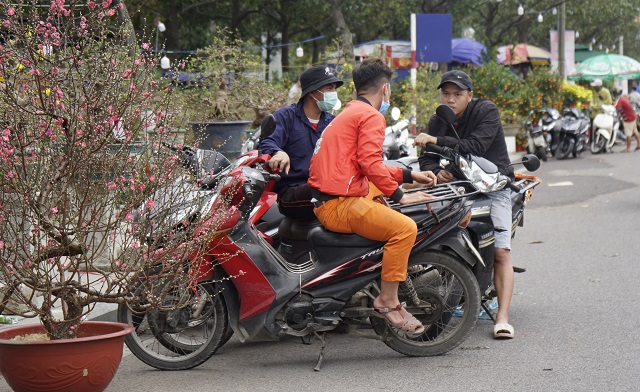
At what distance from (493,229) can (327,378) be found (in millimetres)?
1655

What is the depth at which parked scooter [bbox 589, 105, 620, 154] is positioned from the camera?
987 inches

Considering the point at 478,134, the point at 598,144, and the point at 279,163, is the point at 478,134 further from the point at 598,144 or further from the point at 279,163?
the point at 598,144

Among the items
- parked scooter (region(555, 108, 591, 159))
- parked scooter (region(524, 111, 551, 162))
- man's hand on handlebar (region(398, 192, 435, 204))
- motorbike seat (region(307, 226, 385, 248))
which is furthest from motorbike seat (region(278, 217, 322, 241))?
parked scooter (region(555, 108, 591, 159))

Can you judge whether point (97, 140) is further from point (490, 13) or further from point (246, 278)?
point (490, 13)

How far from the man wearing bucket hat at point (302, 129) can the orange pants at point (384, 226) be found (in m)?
0.66

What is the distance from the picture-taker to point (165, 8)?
32750mm

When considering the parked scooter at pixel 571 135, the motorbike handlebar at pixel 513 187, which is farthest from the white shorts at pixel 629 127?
the motorbike handlebar at pixel 513 187

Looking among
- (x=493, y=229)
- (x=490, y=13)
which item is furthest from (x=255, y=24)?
(x=493, y=229)

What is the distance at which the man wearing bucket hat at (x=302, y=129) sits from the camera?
7.05 meters

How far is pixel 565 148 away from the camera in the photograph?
23.8 meters

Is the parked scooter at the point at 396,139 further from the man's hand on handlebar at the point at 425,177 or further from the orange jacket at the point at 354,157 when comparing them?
the orange jacket at the point at 354,157

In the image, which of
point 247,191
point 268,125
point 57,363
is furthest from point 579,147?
point 57,363

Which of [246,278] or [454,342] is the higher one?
[246,278]

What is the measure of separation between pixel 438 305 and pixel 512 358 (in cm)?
56
